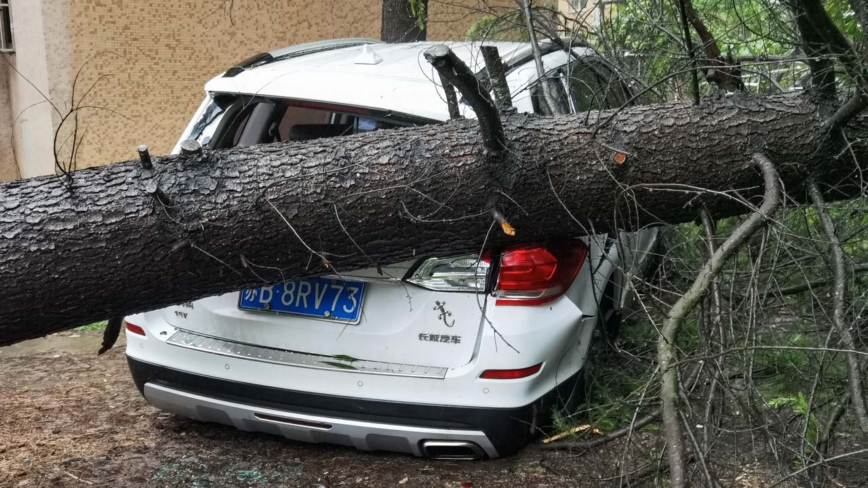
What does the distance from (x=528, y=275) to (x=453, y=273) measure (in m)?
0.28

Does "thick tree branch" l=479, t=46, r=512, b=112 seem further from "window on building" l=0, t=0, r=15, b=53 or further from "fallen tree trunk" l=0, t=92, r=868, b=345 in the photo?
"window on building" l=0, t=0, r=15, b=53

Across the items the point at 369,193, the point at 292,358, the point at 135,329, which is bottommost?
the point at 292,358

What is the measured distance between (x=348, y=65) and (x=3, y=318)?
5.69 ft

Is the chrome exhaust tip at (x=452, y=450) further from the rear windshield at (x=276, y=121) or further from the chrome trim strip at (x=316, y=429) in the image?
the rear windshield at (x=276, y=121)

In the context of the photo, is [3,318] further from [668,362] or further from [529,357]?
[668,362]

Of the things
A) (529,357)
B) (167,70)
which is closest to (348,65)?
(529,357)

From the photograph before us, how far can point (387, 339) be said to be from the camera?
10.0 feet

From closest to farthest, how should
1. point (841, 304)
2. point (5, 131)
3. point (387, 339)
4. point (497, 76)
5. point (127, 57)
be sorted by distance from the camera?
point (841, 304), point (497, 76), point (387, 339), point (127, 57), point (5, 131)

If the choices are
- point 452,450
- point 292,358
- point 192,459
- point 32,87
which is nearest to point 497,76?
point 292,358

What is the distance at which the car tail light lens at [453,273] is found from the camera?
9.86 feet

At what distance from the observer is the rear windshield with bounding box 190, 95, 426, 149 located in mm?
3279

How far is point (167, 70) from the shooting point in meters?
8.45

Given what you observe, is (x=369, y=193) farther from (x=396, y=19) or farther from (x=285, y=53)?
(x=396, y=19)

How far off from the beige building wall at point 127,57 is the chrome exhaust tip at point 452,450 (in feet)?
17.8
